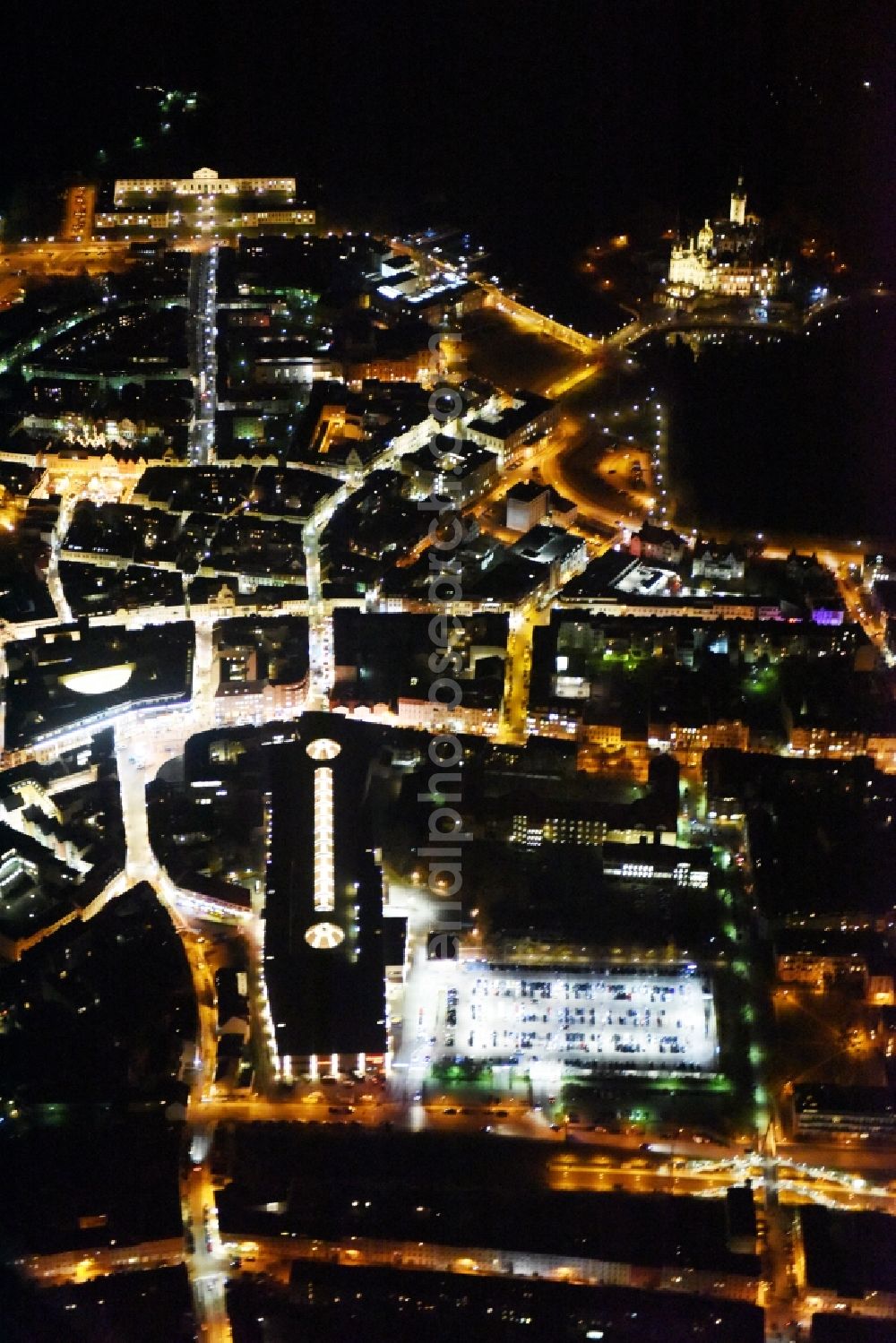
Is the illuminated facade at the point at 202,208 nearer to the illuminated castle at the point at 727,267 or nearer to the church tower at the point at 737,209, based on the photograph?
the illuminated castle at the point at 727,267

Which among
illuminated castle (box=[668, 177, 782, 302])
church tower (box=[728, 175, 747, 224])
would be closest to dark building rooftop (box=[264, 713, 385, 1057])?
illuminated castle (box=[668, 177, 782, 302])

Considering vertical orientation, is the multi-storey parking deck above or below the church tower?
below

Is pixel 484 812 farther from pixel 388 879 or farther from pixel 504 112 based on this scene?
pixel 504 112

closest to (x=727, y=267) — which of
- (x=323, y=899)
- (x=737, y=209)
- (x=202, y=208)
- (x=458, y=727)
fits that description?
(x=737, y=209)

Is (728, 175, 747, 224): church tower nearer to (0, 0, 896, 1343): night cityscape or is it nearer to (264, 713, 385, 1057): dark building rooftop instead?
(0, 0, 896, 1343): night cityscape

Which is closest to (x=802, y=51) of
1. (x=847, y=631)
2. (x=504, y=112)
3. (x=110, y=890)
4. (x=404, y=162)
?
(x=504, y=112)

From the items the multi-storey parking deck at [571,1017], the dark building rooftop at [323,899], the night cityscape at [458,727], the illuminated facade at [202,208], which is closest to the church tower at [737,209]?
the night cityscape at [458,727]
